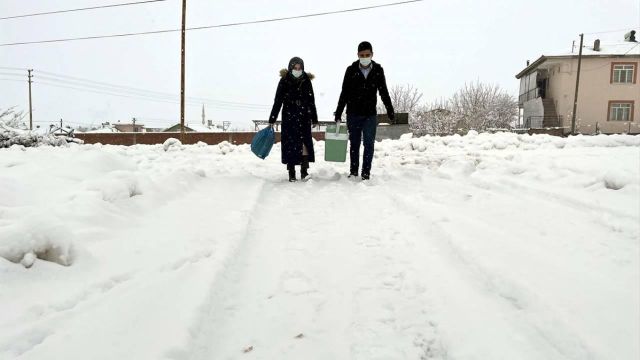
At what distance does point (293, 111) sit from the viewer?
20.7ft

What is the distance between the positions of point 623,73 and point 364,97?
129 ft

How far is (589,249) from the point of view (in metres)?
2.71

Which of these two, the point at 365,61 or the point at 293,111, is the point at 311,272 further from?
the point at 365,61

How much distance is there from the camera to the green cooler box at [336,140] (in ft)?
22.1

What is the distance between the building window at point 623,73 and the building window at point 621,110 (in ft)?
5.79

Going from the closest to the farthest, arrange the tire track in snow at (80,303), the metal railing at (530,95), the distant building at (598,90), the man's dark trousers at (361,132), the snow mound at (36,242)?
the tire track in snow at (80,303), the snow mound at (36,242), the man's dark trousers at (361,132), the distant building at (598,90), the metal railing at (530,95)

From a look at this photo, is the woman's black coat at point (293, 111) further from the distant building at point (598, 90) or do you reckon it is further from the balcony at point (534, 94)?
the balcony at point (534, 94)

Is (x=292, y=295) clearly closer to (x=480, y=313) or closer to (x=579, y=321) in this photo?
(x=480, y=313)

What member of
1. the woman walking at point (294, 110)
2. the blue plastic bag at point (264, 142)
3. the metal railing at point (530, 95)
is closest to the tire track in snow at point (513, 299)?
the woman walking at point (294, 110)

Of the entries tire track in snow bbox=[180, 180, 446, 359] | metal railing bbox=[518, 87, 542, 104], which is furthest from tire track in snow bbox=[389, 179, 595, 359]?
metal railing bbox=[518, 87, 542, 104]

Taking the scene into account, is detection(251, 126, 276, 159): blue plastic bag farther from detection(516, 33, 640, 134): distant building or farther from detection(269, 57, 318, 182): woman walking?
detection(516, 33, 640, 134): distant building

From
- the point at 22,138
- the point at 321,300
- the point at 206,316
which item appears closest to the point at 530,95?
the point at 22,138

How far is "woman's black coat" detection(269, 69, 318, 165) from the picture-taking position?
6.23 meters

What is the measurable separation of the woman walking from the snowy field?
6.11 ft
